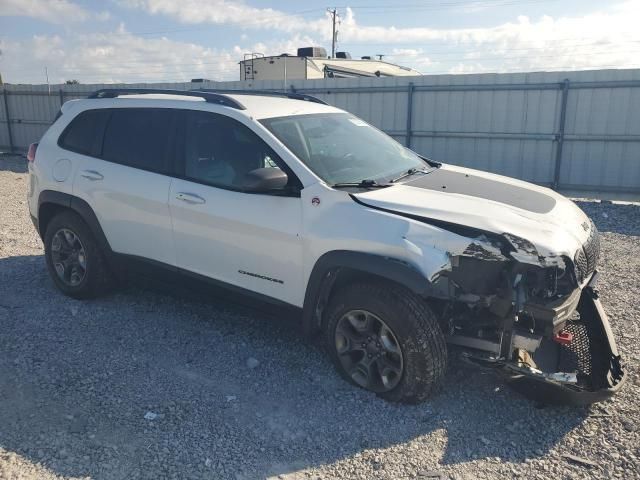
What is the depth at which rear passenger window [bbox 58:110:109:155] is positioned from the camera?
4.95m

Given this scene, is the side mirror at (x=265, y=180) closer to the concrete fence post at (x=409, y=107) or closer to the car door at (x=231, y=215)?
the car door at (x=231, y=215)

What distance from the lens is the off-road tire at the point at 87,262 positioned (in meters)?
4.92

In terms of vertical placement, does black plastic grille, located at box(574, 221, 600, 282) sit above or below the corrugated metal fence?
below

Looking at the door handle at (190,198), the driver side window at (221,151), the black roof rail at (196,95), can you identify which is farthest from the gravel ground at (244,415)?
the black roof rail at (196,95)

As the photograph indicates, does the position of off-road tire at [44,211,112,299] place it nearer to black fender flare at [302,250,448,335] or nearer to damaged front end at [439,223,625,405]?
black fender flare at [302,250,448,335]

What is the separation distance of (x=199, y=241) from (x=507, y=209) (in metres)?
2.19

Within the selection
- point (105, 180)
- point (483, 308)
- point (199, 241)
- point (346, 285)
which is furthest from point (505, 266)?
point (105, 180)

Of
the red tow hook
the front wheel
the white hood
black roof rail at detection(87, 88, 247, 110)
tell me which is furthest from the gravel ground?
black roof rail at detection(87, 88, 247, 110)

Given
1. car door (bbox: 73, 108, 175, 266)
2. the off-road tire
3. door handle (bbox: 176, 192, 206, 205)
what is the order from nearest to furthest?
door handle (bbox: 176, 192, 206, 205), car door (bbox: 73, 108, 175, 266), the off-road tire

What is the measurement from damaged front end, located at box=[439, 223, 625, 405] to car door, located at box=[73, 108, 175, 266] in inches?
91.6

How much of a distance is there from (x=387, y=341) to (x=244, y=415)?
3.25 feet

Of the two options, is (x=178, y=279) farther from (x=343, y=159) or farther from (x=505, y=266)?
(x=505, y=266)

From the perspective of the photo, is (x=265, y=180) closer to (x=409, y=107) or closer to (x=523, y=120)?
(x=523, y=120)

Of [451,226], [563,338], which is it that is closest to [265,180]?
[451,226]
